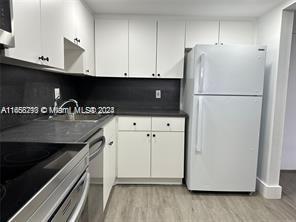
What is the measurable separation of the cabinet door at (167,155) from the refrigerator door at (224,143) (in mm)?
204

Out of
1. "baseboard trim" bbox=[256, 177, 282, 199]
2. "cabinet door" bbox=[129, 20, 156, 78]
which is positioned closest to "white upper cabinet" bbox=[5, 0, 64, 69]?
"cabinet door" bbox=[129, 20, 156, 78]

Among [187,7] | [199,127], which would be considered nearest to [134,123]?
[199,127]

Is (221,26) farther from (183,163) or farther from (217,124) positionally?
(183,163)

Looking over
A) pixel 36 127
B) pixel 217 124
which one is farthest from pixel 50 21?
pixel 217 124

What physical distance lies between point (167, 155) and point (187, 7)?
1817 millimetres

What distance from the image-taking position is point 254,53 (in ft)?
7.77

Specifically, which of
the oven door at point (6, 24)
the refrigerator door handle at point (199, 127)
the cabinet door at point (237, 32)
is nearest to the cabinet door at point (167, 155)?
the refrigerator door handle at point (199, 127)

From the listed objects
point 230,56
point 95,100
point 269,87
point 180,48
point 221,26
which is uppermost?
point 221,26

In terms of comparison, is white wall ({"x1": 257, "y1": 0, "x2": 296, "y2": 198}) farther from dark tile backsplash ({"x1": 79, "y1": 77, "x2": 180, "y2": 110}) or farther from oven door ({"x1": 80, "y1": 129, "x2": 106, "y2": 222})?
oven door ({"x1": 80, "y1": 129, "x2": 106, "y2": 222})

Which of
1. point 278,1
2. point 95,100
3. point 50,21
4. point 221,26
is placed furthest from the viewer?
point 95,100

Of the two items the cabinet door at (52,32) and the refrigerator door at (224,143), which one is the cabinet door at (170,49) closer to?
the refrigerator door at (224,143)

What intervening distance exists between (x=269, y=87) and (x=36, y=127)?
8.14 ft

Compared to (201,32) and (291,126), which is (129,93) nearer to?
(201,32)

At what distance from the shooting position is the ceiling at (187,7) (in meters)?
2.37
